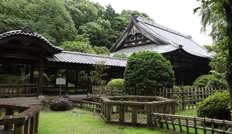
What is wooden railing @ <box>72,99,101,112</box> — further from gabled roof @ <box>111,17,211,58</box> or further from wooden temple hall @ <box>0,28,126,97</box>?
gabled roof @ <box>111,17,211,58</box>

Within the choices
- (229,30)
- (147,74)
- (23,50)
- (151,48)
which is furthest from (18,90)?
(151,48)

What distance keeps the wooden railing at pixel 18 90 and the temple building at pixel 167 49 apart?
11.9 meters

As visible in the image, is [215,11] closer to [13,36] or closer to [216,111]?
[216,111]

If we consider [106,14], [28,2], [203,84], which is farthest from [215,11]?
[106,14]

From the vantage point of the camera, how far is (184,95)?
12156 mm

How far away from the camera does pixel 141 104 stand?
25.7ft

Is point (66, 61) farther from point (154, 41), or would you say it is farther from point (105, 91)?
point (154, 41)

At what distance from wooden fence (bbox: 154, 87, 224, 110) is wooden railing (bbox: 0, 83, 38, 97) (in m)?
7.46

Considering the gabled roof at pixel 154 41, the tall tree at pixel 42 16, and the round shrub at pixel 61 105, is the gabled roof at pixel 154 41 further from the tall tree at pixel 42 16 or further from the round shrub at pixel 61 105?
the round shrub at pixel 61 105

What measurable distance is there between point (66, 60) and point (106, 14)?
114ft

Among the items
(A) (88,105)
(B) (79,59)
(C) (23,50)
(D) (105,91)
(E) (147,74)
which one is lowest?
(A) (88,105)

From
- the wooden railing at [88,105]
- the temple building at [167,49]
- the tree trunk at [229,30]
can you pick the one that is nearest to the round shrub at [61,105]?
the wooden railing at [88,105]

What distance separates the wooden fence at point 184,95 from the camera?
1121 centimetres

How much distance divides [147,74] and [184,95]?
249cm
